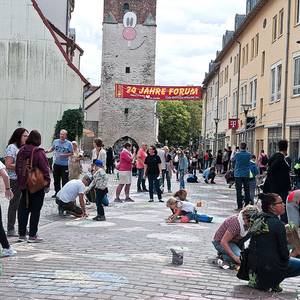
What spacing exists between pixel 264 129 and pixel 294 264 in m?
28.5

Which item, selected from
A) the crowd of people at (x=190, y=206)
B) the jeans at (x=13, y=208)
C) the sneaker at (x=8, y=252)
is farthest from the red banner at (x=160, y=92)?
the sneaker at (x=8, y=252)

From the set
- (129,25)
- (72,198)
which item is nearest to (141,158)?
(72,198)

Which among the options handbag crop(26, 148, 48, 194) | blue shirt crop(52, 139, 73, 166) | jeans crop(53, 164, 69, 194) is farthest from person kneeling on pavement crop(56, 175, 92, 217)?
handbag crop(26, 148, 48, 194)

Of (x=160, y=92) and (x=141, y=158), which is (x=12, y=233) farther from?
(x=160, y=92)

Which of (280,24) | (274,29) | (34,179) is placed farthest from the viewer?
(274,29)

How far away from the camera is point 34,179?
984 centimetres

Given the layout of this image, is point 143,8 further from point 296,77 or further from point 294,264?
point 294,264

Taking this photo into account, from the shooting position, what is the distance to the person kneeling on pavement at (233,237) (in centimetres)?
841

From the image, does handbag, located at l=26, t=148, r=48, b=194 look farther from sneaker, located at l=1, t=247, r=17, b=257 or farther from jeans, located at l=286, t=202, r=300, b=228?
jeans, located at l=286, t=202, r=300, b=228

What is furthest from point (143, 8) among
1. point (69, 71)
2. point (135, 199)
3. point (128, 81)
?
point (135, 199)

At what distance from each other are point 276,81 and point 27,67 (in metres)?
15.2

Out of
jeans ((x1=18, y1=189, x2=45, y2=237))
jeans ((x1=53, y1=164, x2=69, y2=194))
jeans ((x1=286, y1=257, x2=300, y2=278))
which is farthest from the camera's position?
jeans ((x1=53, y1=164, x2=69, y2=194))

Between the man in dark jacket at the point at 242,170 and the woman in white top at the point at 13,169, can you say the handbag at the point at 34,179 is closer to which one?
the woman in white top at the point at 13,169

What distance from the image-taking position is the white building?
37.6 m
